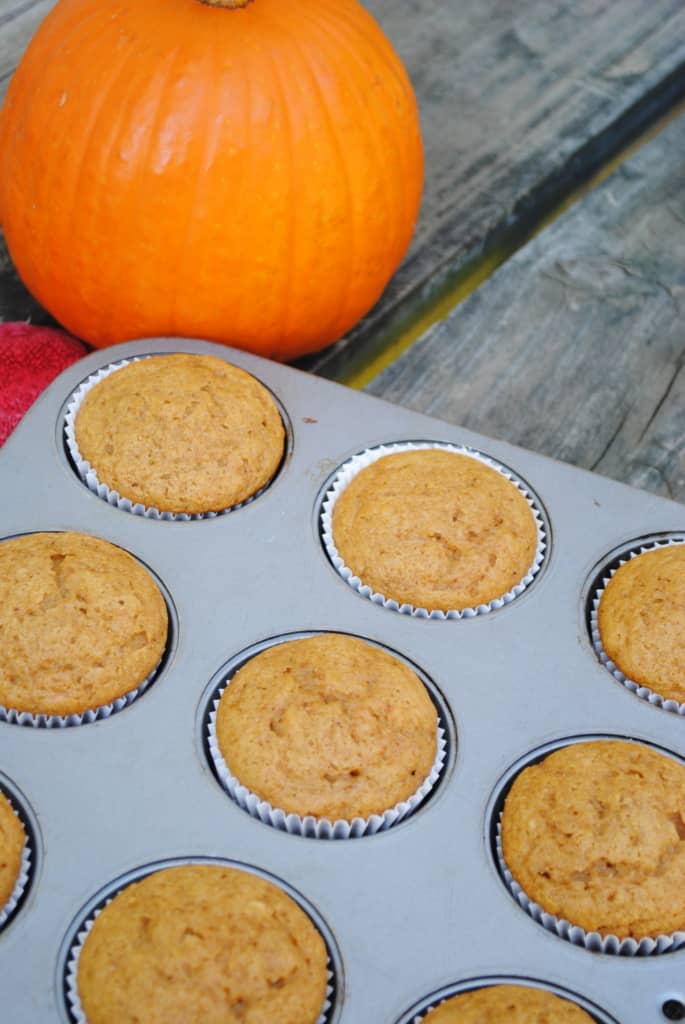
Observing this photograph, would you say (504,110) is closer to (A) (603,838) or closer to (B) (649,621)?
(B) (649,621)

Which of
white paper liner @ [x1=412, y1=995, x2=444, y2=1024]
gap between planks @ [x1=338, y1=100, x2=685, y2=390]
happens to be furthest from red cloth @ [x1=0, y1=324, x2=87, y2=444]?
white paper liner @ [x1=412, y1=995, x2=444, y2=1024]

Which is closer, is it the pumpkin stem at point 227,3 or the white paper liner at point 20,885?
the white paper liner at point 20,885

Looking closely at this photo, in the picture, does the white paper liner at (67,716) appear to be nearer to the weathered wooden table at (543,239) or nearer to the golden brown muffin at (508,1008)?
the golden brown muffin at (508,1008)

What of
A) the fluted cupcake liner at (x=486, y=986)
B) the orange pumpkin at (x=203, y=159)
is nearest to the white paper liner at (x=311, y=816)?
the fluted cupcake liner at (x=486, y=986)

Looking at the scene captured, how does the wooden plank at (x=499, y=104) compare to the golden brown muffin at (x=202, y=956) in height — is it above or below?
above

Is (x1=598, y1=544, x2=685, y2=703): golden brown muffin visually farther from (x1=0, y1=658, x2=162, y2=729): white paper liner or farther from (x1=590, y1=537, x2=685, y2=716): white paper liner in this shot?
(x1=0, y1=658, x2=162, y2=729): white paper liner

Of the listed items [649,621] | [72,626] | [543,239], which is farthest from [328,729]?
[543,239]

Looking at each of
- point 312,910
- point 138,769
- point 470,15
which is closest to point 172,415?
point 138,769
